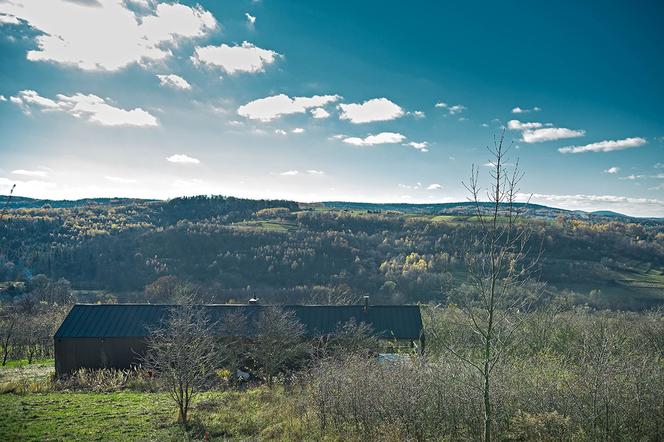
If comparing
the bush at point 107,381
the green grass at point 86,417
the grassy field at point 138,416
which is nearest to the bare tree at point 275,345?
the grassy field at point 138,416

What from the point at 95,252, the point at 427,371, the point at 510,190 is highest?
the point at 510,190

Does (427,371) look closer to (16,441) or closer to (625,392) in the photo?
(625,392)

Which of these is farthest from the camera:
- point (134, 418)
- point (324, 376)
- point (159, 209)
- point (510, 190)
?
point (159, 209)

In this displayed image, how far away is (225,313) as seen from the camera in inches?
1142

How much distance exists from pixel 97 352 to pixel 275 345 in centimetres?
1220

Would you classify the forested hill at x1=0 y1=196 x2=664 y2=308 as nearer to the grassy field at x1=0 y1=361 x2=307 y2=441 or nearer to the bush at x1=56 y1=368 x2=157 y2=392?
the bush at x1=56 y1=368 x2=157 y2=392

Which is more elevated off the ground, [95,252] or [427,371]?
[427,371]

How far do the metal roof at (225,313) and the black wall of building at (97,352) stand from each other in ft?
1.20

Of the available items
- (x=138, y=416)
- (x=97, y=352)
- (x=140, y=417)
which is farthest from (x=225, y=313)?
(x=140, y=417)

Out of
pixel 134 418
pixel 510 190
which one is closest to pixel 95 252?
pixel 134 418

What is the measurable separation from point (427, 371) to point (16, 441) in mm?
12409

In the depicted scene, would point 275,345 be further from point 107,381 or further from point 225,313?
point 107,381

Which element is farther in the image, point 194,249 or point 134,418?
point 194,249

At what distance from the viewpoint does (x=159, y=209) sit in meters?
138
